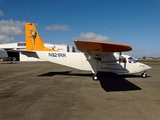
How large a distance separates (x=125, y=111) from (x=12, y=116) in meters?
3.63

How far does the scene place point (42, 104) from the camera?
5875 millimetres

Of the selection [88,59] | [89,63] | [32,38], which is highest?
[32,38]

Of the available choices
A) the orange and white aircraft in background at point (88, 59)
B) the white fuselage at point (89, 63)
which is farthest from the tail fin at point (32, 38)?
the white fuselage at point (89, 63)

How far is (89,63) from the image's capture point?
13.2m

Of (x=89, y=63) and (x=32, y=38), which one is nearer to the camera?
(x=89, y=63)

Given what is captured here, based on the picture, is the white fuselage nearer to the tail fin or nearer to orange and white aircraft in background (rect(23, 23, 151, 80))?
orange and white aircraft in background (rect(23, 23, 151, 80))

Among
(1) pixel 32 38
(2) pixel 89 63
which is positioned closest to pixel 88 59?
(2) pixel 89 63

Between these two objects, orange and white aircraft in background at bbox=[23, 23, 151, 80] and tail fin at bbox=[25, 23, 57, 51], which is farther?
tail fin at bbox=[25, 23, 57, 51]

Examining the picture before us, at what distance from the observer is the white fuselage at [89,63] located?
42.9 ft

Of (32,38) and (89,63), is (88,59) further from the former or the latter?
(32,38)

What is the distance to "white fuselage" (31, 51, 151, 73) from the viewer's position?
13078mm

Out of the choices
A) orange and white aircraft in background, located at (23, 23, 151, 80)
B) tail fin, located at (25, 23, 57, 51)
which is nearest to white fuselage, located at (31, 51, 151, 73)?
orange and white aircraft in background, located at (23, 23, 151, 80)

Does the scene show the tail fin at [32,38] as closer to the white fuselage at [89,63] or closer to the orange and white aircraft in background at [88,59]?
the orange and white aircraft in background at [88,59]

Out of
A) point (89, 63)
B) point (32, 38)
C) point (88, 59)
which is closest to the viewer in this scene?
point (88, 59)
